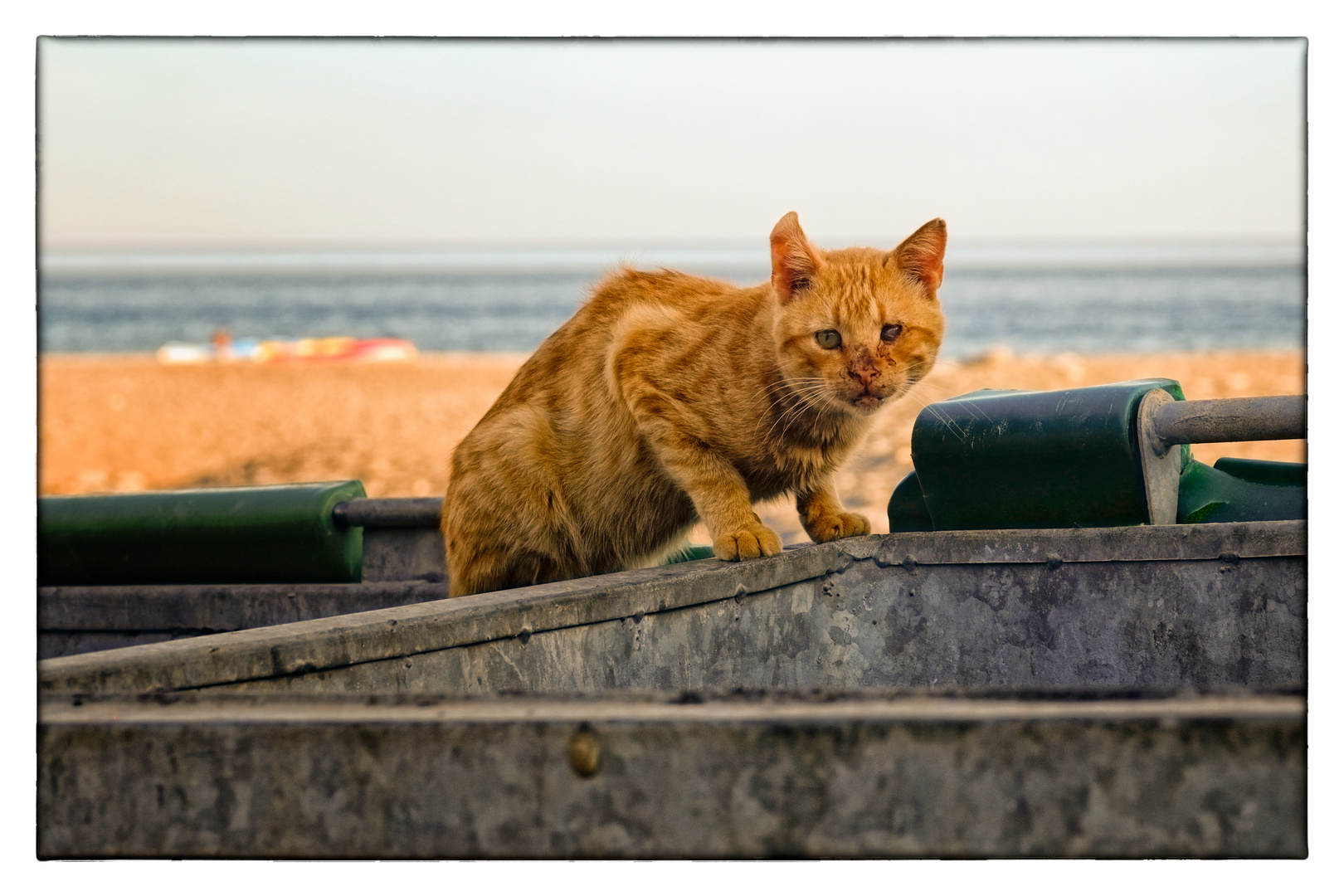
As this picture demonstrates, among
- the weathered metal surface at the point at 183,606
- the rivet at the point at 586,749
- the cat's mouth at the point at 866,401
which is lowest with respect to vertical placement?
the weathered metal surface at the point at 183,606

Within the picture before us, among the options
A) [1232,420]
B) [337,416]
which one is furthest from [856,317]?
[337,416]

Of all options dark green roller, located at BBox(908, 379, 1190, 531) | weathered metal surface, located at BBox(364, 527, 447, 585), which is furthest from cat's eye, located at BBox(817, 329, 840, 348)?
weathered metal surface, located at BBox(364, 527, 447, 585)

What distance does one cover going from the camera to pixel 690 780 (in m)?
1.14

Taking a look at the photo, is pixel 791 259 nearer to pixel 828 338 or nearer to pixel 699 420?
pixel 828 338

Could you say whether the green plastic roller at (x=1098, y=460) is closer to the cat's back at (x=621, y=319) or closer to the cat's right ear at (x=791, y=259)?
the cat's right ear at (x=791, y=259)

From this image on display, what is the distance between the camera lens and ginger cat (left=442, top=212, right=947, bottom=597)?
246 cm

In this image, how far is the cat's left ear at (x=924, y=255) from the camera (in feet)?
8.39

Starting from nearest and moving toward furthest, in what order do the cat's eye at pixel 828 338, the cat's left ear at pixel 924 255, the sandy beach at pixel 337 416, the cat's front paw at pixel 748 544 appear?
the cat's front paw at pixel 748 544 < the cat's eye at pixel 828 338 < the cat's left ear at pixel 924 255 < the sandy beach at pixel 337 416

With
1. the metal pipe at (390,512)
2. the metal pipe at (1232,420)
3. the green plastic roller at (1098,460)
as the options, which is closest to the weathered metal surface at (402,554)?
the metal pipe at (390,512)

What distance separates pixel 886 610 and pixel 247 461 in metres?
10.6

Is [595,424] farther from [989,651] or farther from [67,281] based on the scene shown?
[67,281]

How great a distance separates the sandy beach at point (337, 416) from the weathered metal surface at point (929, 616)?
442cm

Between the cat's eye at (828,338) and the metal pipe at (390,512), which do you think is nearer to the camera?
the cat's eye at (828,338)

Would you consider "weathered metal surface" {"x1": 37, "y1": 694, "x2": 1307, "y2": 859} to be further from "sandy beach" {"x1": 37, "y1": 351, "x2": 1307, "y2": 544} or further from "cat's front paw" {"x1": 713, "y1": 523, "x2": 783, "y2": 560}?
"sandy beach" {"x1": 37, "y1": 351, "x2": 1307, "y2": 544}
